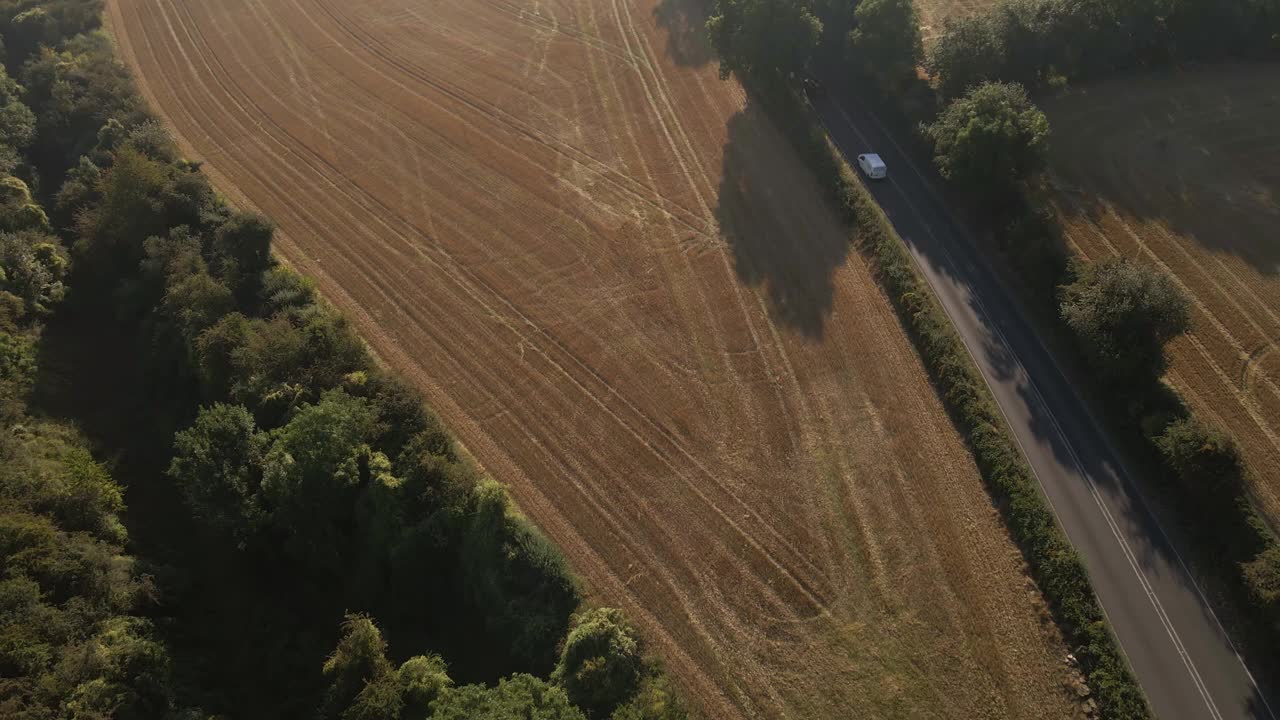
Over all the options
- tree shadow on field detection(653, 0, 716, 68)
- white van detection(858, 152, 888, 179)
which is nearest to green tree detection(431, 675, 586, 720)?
white van detection(858, 152, 888, 179)

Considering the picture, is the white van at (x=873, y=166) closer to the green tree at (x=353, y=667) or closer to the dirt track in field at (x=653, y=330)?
the dirt track in field at (x=653, y=330)

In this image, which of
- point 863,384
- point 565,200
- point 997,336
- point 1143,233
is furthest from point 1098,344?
point 565,200

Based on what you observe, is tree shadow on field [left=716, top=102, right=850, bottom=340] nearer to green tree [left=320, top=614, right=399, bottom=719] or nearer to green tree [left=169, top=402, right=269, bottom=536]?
green tree [left=320, top=614, right=399, bottom=719]

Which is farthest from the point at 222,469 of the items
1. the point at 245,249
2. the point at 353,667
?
the point at 245,249

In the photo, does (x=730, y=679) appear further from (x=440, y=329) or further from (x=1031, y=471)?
(x=440, y=329)

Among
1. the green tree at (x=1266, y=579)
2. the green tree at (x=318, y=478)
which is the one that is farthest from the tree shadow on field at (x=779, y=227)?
the green tree at (x=318, y=478)

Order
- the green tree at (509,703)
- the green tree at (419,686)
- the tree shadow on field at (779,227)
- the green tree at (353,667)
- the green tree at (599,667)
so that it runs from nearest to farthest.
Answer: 1. the green tree at (509,703)
2. the green tree at (599,667)
3. the green tree at (419,686)
4. the green tree at (353,667)
5. the tree shadow on field at (779,227)
